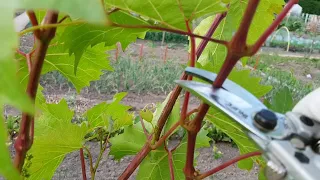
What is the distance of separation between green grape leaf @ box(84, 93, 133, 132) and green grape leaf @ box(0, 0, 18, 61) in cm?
47

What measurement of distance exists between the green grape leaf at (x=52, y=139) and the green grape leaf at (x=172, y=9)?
0.22m

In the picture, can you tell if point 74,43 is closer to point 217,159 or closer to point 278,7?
point 278,7

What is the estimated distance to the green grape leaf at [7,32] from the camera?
0.52ft

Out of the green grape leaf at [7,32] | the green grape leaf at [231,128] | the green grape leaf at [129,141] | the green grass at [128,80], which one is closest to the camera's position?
the green grape leaf at [7,32]

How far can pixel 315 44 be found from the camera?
7.74m

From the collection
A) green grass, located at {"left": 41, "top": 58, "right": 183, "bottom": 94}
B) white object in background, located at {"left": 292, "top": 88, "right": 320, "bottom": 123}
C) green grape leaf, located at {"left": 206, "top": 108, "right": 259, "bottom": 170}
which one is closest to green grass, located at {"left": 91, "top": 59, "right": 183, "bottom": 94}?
green grass, located at {"left": 41, "top": 58, "right": 183, "bottom": 94}

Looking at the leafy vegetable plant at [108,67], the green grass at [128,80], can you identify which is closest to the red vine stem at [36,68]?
the leafy vegetable plant at [108,67]

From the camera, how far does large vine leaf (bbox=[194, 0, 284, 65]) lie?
625mm

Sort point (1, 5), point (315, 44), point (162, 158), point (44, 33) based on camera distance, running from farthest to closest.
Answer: point (315, 44)
point (162, 158)
point (44, 33)
point (1, 5)

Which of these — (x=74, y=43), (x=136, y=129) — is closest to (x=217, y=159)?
(x=136, y=129)

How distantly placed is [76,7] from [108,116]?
18.6 inches

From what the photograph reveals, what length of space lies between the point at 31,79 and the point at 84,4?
0.19m

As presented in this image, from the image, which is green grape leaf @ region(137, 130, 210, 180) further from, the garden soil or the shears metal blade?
the garden soil

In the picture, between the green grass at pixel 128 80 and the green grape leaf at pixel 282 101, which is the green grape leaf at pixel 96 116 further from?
the green grass at pixel 128 80
